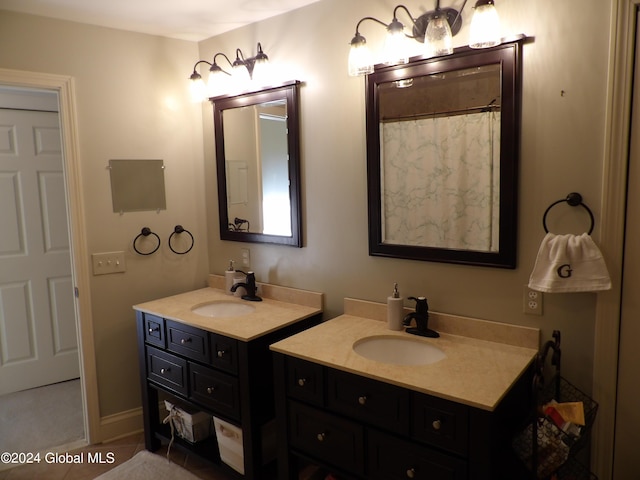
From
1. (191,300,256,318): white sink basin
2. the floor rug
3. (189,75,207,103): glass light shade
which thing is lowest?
the floor rug

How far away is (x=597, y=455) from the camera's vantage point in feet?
5.54

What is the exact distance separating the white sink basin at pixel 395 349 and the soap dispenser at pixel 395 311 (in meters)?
0.07

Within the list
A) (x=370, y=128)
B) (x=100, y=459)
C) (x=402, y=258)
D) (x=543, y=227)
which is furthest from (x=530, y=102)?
(x=100, y=459)

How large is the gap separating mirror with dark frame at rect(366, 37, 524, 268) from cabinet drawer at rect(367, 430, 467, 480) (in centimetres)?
75

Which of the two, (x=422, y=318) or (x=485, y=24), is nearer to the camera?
(x=485, y=24)

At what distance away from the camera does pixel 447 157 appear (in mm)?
1916

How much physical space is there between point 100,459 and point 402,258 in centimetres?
198

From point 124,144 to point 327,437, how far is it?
6.38 feet

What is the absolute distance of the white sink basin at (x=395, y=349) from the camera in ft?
6.28

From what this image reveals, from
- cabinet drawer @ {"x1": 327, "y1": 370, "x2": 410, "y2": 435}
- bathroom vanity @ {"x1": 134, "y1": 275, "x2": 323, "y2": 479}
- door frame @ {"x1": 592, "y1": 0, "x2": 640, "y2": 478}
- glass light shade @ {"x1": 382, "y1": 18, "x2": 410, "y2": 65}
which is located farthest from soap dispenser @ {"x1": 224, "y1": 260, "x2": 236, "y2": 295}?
door frame @ {"x1": 592, "y1": 0, "x2": 640, "y2": 478}

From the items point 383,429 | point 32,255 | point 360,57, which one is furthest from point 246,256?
point 32,255

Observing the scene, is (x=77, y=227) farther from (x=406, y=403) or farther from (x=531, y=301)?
(x=531, y=301)

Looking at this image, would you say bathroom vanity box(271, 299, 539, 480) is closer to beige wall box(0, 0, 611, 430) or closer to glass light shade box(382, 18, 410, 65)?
beige wall box(0, 0, 611, 430)

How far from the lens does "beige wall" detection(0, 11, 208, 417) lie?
2.46 metres
